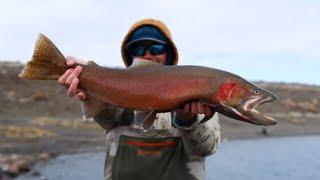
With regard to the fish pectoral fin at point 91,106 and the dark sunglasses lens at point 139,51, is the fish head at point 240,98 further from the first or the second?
the dark sunglasses lens at point 139,51

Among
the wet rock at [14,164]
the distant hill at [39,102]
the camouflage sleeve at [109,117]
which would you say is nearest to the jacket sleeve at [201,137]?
the camouflage sleeve at [109,117]

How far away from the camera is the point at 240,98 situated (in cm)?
447

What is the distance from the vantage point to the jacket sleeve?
5.11 m

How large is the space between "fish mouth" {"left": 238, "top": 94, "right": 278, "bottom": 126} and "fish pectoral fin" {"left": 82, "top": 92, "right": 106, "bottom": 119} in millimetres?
1145

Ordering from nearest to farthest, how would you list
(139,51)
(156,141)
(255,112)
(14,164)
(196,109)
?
(255,112) < (196,109) < (156,141) < (139,51) < (14,164)

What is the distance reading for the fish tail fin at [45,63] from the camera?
4.67 metres

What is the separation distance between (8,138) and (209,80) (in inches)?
952

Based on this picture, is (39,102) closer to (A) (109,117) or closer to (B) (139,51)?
(B) (139,51)

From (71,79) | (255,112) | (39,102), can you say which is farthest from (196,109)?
(39,102)

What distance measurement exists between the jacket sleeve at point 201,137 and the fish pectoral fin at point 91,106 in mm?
716

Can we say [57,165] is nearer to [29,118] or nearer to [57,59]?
[29,118]

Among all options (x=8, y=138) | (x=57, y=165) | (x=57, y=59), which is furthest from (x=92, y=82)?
(x=8, y=138)

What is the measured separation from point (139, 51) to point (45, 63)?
3.84 feet

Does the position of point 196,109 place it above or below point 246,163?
above
